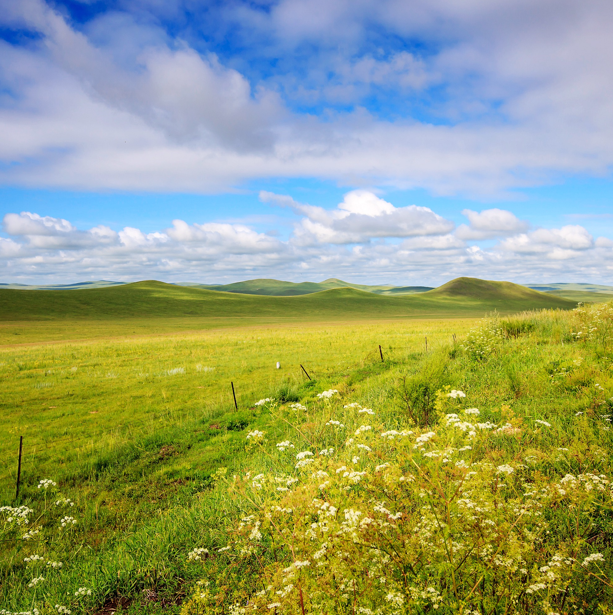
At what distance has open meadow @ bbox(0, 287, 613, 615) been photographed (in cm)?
282

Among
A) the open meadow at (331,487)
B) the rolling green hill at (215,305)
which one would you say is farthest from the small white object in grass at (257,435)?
the rolling green hill at (215,305)

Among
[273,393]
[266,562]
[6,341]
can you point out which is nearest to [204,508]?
[266,562]

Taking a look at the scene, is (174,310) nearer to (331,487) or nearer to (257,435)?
(257,435)

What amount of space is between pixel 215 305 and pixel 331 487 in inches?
4321

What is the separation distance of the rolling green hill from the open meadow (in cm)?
7192

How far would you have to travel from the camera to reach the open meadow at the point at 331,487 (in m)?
2.82

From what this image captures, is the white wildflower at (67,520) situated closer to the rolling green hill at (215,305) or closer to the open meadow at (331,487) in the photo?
the open meadow at (331,487)

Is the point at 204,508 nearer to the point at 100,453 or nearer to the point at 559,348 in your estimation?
the point at 100,453

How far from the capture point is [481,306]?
134375mm

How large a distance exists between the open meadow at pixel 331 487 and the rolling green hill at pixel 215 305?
236ft

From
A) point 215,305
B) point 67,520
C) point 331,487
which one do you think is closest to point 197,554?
point 331,487

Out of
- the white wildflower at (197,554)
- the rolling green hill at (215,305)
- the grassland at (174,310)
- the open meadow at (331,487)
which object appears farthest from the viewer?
the rolling green hill at (215,305)

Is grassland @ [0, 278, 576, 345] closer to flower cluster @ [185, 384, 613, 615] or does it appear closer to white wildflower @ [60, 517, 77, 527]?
white wildflower @ [60, 517, 77, 527]

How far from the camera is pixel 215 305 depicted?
109625 mm
